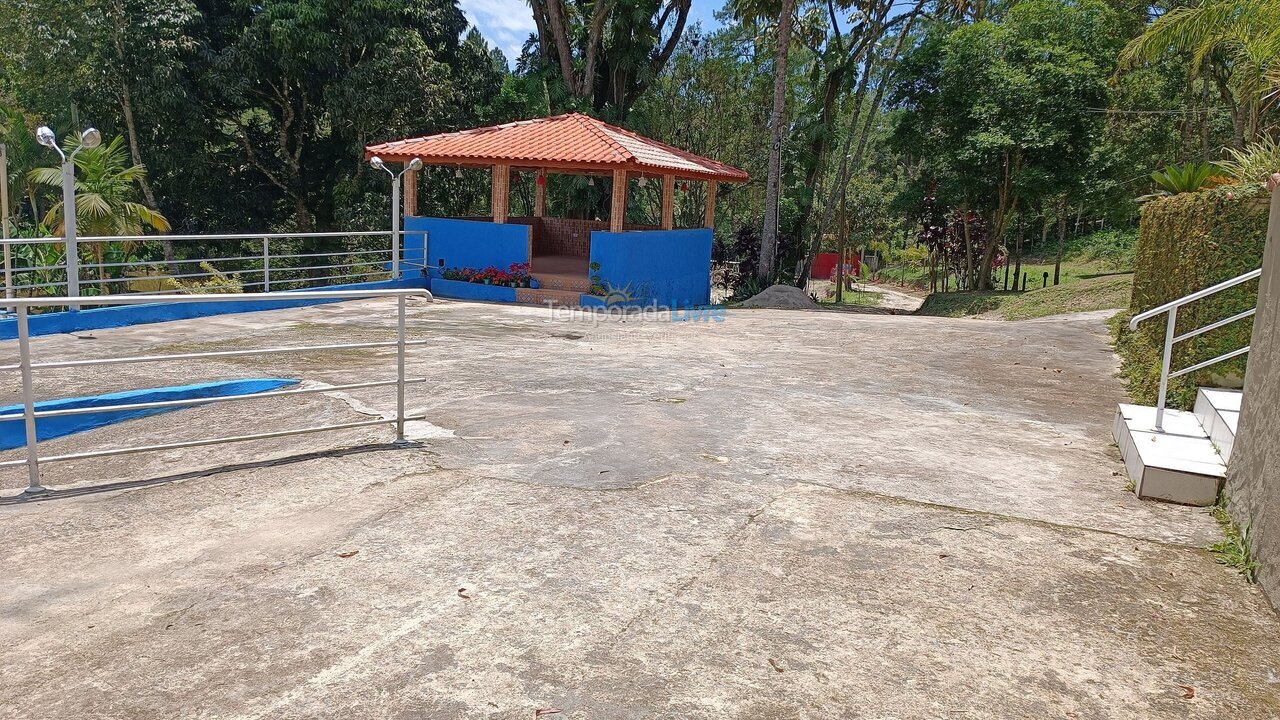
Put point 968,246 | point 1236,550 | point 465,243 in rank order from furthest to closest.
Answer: point 968,246 → point 465,243 → point 1236,550

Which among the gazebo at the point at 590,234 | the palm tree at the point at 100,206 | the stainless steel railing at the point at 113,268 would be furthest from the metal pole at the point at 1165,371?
the palm tree at the point at 100,206

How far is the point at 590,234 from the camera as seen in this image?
57.9ft

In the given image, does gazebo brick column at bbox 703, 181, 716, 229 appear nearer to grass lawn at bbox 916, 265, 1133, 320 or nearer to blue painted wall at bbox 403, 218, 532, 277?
blue painted wall at bbox 403, 218, 532, 277

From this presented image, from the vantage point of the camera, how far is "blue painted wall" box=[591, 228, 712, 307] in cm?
1616

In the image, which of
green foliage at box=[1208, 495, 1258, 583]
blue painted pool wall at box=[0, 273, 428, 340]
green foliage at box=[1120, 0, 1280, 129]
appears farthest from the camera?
green foliage at box=[1120, 0, 1280, 129]

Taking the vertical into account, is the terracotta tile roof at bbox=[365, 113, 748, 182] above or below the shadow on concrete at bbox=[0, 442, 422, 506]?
above

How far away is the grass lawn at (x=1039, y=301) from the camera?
1720 centimetres

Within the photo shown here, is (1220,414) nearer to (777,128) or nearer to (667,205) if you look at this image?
(667,205)

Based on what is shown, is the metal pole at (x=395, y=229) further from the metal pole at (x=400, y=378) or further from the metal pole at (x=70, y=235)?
the metal pole at (x=400, y=378)

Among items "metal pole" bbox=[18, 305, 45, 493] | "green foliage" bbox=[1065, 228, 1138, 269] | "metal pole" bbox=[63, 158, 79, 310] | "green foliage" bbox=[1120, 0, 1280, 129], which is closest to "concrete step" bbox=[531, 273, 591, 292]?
"metal pole" bbox=[63, 158, 79, 310]

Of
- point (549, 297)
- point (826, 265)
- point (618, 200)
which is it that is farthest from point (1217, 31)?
point (826, 265)

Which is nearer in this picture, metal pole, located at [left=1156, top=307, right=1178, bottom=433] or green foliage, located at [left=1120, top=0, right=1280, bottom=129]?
metal pole, located at [left=1156, top=307, right=1178, bottom=433]

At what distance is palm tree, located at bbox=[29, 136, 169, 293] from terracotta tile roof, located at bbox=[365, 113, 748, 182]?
14.9ft

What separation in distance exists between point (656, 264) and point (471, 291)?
3.65 m
